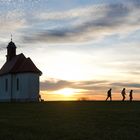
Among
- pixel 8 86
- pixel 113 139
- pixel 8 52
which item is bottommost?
pixel 113 139

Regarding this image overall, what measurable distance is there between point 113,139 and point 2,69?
6700cm

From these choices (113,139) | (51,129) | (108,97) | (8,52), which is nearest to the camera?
(113,139)

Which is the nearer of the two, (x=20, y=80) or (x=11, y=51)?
(x=20, y=80)

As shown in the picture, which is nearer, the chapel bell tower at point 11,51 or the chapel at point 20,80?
the chapel at point 20,80

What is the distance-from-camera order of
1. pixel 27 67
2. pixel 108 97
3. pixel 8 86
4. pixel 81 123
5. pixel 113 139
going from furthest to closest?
pixel 8 86
pixel 27 67
pixel 108 97
pixel 81 123
pixel 113 139

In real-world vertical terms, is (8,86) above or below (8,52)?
below

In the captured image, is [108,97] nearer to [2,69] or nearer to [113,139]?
[2,69]

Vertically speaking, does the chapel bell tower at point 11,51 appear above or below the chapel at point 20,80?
above

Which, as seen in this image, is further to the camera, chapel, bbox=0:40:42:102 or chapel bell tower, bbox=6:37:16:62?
chapel bell tower, bbox=6:37:16:62

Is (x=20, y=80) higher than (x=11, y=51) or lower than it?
lower

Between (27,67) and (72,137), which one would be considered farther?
(27,67)

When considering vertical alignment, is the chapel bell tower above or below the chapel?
above

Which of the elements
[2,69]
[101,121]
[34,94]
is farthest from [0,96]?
[101,121]

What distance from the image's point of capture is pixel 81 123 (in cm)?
2277
